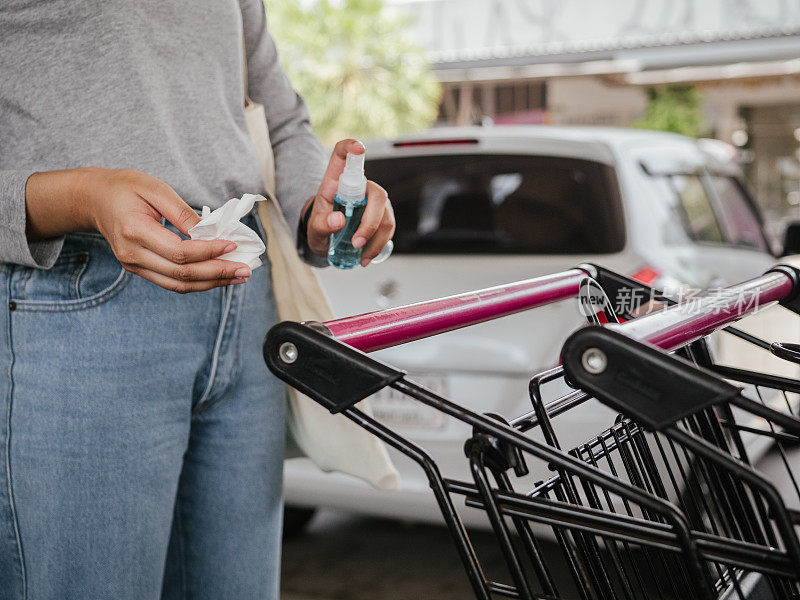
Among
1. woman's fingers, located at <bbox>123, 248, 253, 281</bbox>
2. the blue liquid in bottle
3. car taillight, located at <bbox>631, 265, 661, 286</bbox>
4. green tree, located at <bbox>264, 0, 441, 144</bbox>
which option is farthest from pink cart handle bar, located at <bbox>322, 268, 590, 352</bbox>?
green tree, located at <bbox>264, 0, 441, 144</bbox>

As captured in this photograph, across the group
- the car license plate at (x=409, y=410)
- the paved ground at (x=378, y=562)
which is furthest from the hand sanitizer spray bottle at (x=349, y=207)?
the paved ground at (x=378, y=562)

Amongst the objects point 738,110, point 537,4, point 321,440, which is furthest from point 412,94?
point 321,440

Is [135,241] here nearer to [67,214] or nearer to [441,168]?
[67,214]

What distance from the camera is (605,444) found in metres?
1.10

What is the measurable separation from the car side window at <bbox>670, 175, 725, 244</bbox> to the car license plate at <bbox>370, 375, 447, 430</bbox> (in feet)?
3.58

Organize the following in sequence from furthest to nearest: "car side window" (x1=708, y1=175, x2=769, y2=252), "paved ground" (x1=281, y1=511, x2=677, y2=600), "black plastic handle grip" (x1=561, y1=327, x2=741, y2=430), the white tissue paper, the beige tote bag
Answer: "car side window" (x1=708, y1=175, x2=769, y2=252)
"paved ground" (x1=281, y1=511, x2=677, y2=600)
the beige tote bag
the white tissue paper
"black plastic handle grip" (x1=561, y1=327, x2=741, y2=430)

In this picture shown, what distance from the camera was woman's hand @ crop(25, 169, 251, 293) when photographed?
878 millimetres

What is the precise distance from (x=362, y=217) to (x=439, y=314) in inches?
9.5

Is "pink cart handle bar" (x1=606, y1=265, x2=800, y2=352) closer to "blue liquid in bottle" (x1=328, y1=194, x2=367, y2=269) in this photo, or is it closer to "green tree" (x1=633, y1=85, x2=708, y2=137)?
"blue liquid in bottle" (x1=328, y1=194, x2=367, y2=269)

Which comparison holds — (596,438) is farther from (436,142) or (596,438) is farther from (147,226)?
(436,142)

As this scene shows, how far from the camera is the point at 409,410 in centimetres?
265

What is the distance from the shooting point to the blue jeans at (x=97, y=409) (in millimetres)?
1049

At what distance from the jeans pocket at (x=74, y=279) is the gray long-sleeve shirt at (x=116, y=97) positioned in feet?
0.11

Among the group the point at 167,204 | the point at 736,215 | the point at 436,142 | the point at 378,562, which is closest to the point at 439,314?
the point at 167,204
